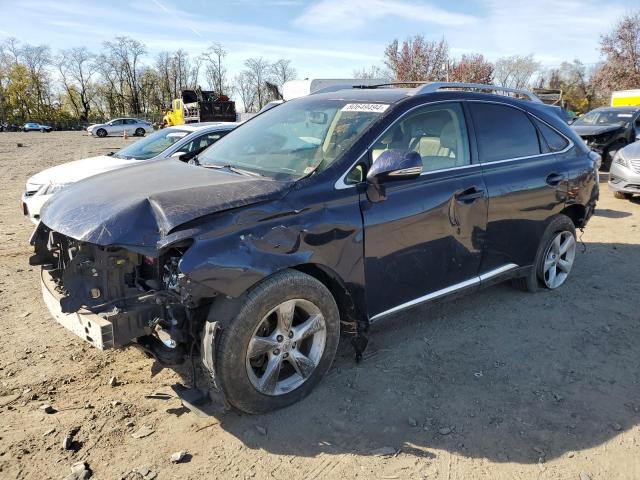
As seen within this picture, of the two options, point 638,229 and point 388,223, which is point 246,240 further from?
point 638,229

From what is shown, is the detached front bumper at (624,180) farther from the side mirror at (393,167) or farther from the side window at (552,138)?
the side mirror at (393,167)

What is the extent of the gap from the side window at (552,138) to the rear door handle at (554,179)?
26cm

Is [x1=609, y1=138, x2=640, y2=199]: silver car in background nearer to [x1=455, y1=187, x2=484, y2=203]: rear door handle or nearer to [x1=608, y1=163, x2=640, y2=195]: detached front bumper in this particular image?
[x1=608, y1=163, x2=640, y2=195]: detached front bumper

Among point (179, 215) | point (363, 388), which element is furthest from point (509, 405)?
point (179, 215)

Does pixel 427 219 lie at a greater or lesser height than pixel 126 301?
greater

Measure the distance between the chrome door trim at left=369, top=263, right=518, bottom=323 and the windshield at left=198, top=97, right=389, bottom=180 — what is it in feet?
3.63

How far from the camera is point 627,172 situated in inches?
374

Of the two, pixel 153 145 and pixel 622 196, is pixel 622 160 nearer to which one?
pixel 622 196

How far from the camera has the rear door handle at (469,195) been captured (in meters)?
3.78

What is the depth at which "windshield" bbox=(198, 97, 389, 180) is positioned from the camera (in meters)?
3.35

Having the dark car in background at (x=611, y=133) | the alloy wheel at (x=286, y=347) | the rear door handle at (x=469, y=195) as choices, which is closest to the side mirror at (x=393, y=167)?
the rear door handle at (x=469, y=195)

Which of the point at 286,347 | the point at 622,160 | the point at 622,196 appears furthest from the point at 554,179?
the point at 622,196

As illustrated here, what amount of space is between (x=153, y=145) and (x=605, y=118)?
42.6 feet

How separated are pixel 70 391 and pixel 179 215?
5.27 feet
